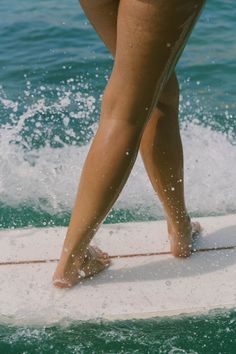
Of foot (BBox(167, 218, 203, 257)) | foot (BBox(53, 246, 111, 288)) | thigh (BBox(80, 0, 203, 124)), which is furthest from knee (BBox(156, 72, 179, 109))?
foot (BBox(53, 246, 111, 288))

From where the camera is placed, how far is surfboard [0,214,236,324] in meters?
2.13

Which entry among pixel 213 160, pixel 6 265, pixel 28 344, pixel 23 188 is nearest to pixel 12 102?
pixel 23 188

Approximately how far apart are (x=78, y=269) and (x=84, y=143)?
1647 millimetres

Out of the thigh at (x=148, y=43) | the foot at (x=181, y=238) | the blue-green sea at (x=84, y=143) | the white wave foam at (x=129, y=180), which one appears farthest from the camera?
the white wave foam at (x=129, y=180)

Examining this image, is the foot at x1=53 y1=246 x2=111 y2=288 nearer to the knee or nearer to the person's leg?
the person's leg

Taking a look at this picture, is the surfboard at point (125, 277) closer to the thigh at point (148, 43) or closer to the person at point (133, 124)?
the person at point (133, 124)

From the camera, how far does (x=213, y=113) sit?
4156 mm

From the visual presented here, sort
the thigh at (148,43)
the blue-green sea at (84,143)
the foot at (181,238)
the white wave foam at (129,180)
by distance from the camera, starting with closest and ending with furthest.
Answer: the thigh at (148,43)
the blue-green sea at (84,143)
the foot at (181,238)
the white wave foam at (129,180)

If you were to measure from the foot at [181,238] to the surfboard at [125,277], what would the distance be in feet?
0.11

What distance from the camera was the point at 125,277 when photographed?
227 cm

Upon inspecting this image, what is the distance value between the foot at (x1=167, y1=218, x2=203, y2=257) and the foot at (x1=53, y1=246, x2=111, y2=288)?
27cm

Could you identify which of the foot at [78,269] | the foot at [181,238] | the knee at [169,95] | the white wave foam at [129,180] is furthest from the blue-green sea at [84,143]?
the knee at [169,95]

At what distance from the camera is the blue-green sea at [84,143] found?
2076mm

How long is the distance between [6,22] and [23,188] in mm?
3754
